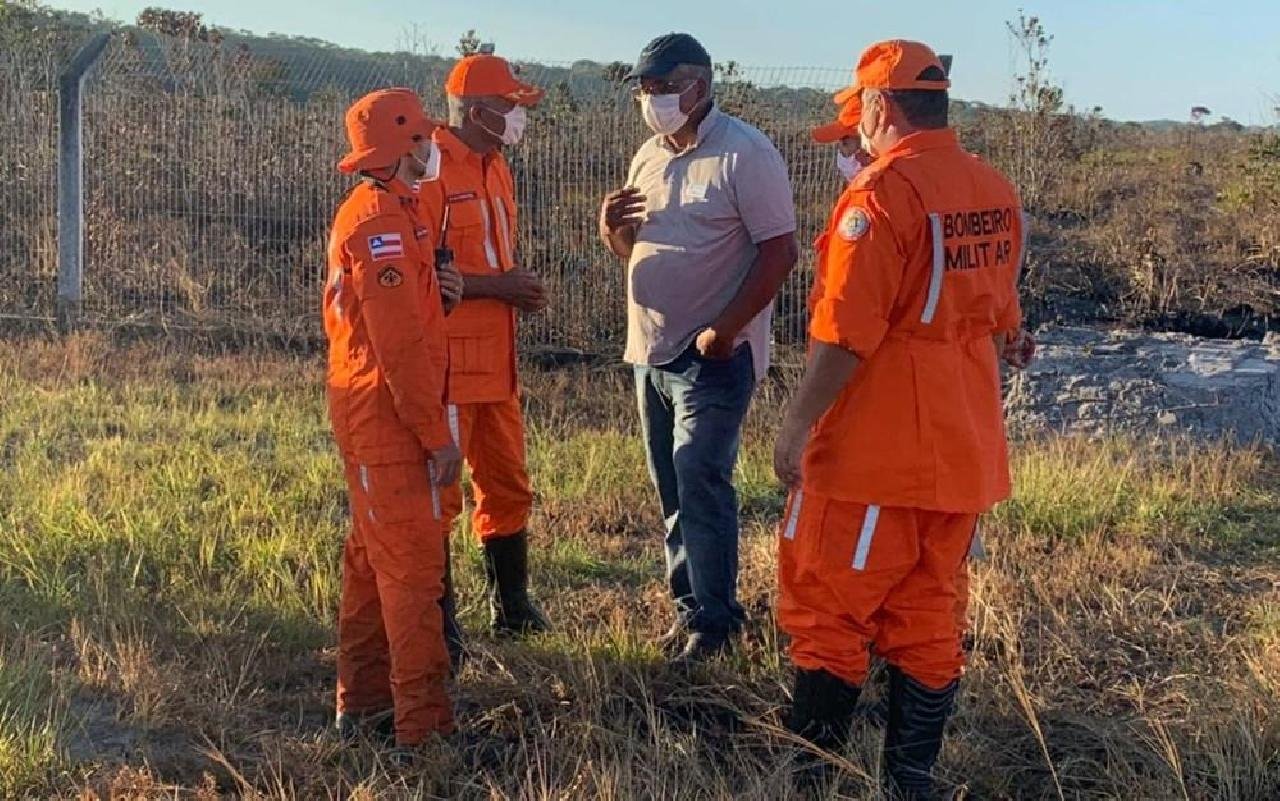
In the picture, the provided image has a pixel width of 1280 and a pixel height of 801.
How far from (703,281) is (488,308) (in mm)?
741

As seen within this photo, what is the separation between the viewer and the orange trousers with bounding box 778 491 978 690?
3.12 m

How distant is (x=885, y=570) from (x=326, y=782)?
1.61 metres

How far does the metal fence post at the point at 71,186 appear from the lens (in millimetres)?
9500

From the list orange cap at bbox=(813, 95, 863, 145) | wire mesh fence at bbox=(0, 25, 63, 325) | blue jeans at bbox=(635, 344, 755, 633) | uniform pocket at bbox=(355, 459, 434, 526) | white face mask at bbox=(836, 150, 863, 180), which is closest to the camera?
uniform pocket at bbox=(355, 459, 434, 526)

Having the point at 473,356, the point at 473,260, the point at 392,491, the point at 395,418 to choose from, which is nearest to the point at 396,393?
the point at 395,418

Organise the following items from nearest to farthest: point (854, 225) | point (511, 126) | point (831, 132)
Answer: point (854, 225) < point (831, 132) < point (511, 126)

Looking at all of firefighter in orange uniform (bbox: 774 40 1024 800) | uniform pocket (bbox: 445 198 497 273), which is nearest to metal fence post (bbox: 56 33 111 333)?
uniform pocket (bbox: 445 198 497 273)

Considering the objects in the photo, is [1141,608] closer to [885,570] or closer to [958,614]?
[958,614]

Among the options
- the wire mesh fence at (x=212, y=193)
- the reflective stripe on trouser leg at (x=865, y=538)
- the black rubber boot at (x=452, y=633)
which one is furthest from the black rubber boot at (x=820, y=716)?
the wire mesh fence at (x=212, y=193)

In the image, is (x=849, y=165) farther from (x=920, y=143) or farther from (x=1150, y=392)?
(x=1150, y=392)

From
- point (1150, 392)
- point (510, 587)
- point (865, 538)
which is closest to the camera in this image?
point (865, 538)

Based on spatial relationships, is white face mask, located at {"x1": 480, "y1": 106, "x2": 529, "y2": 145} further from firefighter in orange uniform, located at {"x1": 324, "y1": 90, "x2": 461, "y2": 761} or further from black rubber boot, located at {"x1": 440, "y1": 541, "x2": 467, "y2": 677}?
black rubber boot, located at {"x1": 440, "y1": 541, "x2": 467, "y2": 677}

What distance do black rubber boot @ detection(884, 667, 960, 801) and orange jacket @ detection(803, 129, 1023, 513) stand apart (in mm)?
509

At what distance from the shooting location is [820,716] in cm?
332
